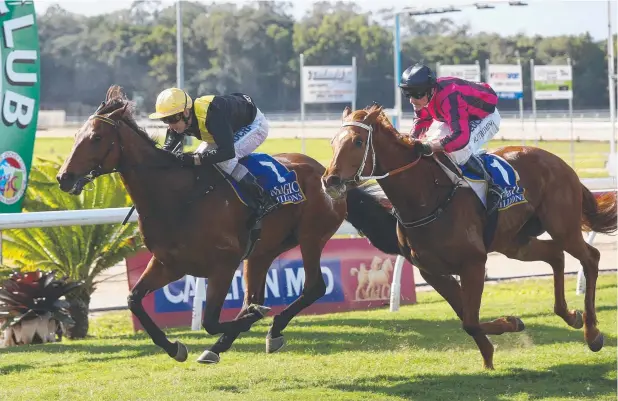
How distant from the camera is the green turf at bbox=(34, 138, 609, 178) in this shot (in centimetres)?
3039

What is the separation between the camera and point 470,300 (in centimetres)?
604

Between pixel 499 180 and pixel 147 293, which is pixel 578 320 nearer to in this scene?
pixel 499 180

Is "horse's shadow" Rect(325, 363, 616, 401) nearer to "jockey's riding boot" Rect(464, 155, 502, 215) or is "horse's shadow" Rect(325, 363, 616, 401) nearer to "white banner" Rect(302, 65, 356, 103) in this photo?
"jockey's riding boot" Rect(464, 155, 502, 215)

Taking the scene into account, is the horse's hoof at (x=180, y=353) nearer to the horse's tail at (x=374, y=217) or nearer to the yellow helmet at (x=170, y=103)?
the yellow helmet at (x=170, y=103)

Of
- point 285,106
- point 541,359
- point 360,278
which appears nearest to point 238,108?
point 541,359

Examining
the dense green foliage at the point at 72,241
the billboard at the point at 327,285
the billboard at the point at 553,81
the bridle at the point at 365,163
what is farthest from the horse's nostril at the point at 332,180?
the billboard at the point at 553,81

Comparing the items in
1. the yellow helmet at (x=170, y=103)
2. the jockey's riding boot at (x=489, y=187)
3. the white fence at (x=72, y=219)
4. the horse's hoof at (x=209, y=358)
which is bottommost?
the horse's hoof at (x=209, y=358)

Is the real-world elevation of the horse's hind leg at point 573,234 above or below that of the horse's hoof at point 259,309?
above

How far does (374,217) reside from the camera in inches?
277

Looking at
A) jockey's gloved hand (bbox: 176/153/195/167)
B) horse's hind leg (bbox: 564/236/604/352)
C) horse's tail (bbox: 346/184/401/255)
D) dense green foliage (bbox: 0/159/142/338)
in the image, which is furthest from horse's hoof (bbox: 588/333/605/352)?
dense green foliage (bbox: 0/159/142/338)

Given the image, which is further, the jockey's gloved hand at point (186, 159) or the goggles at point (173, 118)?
the jockey's gloved hand at point (186, 159)

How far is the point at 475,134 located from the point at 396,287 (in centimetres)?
301

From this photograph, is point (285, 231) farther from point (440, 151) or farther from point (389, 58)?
point (389, 58)

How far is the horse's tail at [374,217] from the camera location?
6984mm
